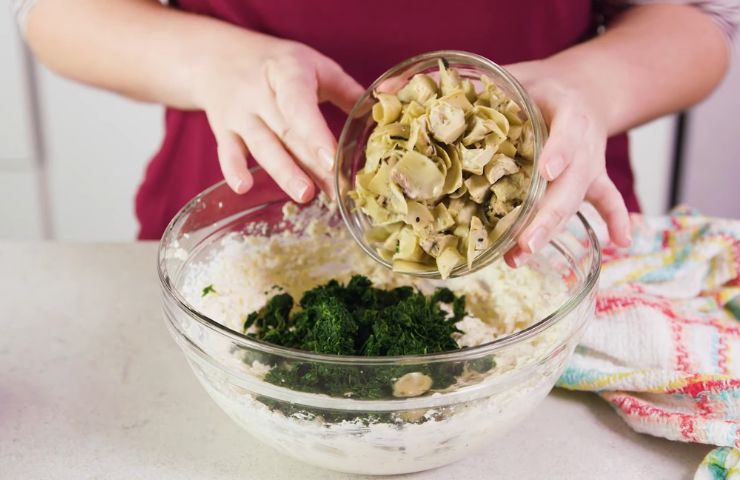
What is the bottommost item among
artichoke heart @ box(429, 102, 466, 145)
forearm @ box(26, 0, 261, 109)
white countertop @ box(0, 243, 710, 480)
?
white countertop @ box(0, 243, 710, 480)

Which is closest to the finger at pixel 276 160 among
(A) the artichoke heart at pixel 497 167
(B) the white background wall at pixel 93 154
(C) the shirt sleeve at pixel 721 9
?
(A) the artichoke heart at pixel 497 167

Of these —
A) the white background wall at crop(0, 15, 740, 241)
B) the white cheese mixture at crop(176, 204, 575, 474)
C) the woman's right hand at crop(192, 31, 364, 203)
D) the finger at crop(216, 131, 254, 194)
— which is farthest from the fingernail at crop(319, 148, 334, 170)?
the white background wall at crop(0, 15, 740, 241)

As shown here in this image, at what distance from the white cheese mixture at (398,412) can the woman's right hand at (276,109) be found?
136 millimetres

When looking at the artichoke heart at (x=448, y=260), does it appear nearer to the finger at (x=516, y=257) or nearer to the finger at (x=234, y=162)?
the finger at (x=516, y=257)

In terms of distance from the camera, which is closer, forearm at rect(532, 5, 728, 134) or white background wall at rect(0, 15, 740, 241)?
forearm at rect(532, 5, 728, 134)

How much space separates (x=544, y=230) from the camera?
0.83 meters

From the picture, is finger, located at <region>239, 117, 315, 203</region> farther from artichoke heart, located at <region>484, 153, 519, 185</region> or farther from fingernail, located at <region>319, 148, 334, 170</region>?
artichoke heart, located at <region>484, 153, 519, 185</region>

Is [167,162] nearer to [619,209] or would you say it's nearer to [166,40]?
[166,40]

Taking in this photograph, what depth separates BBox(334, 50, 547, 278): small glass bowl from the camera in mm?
837

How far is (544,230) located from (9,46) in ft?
6.86

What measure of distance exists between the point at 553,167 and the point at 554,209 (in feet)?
0.19

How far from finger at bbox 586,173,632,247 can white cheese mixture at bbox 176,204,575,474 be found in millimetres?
94

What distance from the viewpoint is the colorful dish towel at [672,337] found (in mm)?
874

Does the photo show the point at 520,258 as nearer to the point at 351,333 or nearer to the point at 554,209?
the point at 554,209
